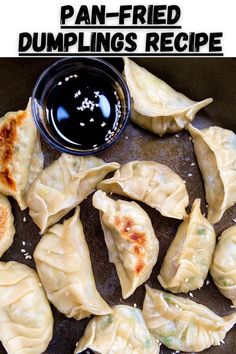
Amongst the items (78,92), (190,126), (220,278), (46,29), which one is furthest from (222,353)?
(46,29)

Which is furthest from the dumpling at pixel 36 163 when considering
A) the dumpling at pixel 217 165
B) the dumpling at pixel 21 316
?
the dumpling at pixel 217 165

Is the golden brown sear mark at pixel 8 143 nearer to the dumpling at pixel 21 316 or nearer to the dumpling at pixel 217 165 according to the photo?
the dumpling at pixel 21 316

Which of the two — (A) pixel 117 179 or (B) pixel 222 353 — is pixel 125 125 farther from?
(B) pixel 222 353

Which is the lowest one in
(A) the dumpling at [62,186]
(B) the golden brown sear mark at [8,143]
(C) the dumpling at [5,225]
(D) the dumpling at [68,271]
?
(D) the dumpling at [68,271]

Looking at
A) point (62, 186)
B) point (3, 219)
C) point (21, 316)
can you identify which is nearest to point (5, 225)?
point (3, 219)

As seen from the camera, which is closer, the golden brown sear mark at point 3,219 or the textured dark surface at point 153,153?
the golden brown sear mark at point 3,219

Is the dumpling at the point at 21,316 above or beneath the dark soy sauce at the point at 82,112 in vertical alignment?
beneath

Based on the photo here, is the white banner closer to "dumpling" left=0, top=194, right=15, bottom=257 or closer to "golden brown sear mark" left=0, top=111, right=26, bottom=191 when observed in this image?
"golden brown sear mark" left=0, top=111, right=26, bottom=191
